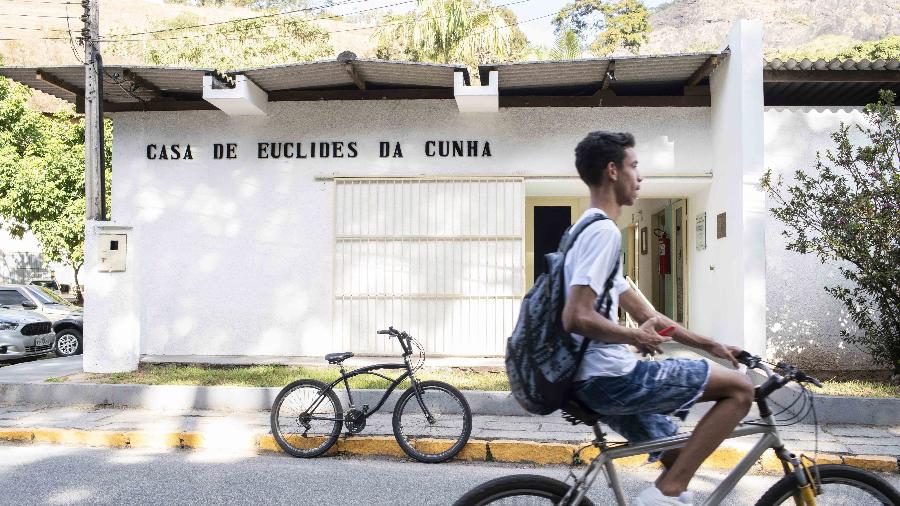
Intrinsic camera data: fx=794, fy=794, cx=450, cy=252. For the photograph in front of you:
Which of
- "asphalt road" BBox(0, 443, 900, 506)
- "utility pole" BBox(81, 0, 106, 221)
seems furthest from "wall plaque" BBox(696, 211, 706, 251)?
"utility pole" BBox(81, 0, 106, 221)

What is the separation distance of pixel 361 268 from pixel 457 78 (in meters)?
2.95

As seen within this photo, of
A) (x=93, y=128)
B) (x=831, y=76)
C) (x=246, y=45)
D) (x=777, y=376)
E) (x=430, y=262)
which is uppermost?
(x=246, y=45)

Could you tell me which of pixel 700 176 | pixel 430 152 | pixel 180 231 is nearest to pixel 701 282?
pixel 700 176

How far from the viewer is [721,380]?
2.75m

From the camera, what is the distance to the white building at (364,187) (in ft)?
35.2

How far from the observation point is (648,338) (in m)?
2.62

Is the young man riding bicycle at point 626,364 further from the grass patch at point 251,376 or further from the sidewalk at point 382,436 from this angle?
the grass patch at point 251,376

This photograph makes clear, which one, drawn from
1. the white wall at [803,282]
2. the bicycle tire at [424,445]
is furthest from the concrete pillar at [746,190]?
the bicycle tire at [424,445]

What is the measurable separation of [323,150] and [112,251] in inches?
122

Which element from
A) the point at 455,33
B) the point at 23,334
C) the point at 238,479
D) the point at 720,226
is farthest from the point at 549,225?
the point at 455,33

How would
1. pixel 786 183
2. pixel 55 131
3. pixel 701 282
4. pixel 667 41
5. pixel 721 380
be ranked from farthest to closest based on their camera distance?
1. pixel 667 41
2. pixel 55 131
3. pixel 701 282
4. pixel 786 183
5. pixel 721 380

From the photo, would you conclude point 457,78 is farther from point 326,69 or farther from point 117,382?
point 117,382

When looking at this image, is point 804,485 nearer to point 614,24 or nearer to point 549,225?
point 549,225

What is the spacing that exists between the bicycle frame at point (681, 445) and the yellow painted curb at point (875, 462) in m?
3.55
